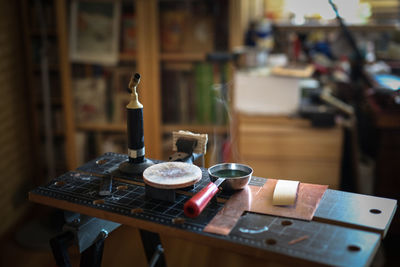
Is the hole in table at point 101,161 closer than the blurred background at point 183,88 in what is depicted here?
Yes

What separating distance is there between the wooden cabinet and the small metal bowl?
1009mm

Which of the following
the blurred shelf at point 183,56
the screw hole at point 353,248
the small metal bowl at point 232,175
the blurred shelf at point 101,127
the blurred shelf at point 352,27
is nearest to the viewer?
the screw hole at point 353,248

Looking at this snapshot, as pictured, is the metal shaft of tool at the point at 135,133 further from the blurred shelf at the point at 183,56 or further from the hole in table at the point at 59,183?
the blurred shelf at the point at 183,56

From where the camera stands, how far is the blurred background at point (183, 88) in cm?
229

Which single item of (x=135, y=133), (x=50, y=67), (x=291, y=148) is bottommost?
(x=291, y=148)

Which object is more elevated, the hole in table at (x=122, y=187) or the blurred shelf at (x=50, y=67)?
the blurred shelf at (x=50, y=67)

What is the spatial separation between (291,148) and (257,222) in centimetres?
126

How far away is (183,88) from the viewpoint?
2771 mm

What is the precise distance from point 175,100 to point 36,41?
2.90 feet

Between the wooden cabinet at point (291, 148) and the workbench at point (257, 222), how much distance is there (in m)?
1.03

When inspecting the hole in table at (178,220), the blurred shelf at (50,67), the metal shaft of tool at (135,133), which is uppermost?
the blurred shelf at (50,67)

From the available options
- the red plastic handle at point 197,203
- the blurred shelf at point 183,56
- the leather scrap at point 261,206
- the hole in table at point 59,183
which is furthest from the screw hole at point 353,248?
the blurred shelf at point 183,56

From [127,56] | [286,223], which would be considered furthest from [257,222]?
[127,56]

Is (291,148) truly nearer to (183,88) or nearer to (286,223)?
(183,88)
